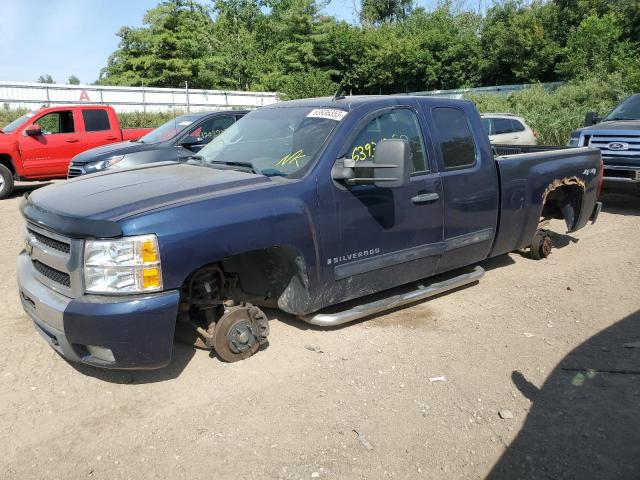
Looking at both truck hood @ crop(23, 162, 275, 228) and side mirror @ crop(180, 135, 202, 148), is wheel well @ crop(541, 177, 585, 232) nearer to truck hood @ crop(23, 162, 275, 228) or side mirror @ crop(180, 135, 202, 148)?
truck hood @ crop(23, 162, 275, 228)

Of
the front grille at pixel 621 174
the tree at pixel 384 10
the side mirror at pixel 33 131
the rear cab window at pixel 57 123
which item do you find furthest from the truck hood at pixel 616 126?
the tree at pixel 384 10

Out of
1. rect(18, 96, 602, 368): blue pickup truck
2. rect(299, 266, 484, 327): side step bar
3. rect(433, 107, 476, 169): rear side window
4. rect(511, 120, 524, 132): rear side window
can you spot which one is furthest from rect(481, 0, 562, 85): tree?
rect(299, 266, 484, 327): side step bar

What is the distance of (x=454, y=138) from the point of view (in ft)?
15.9

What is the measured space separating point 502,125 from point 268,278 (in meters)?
10.7

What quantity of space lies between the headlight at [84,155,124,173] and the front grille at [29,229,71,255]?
20.2 ft

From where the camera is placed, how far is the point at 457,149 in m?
4.82

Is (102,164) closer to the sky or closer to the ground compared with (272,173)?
closer to the ground

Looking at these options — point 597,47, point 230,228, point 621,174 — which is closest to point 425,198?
point 230,228

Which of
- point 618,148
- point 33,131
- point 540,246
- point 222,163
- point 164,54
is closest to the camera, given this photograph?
point 222,163

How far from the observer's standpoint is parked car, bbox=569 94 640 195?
8766 mm

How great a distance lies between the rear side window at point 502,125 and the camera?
13.0 metres

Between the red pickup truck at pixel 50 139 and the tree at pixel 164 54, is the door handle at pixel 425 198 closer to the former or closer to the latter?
→ the red pickup truck at pixel 50 139

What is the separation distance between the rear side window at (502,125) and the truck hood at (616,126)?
10.6 ft

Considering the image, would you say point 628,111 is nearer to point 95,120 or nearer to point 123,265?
point 123,265
